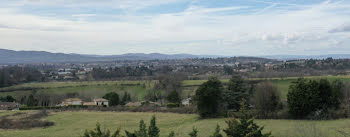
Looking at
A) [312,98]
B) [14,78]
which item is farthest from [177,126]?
[14,78]

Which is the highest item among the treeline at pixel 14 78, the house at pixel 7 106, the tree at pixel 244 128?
the tree at pixel 244 128

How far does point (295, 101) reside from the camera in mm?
25703

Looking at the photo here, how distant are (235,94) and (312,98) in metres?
10.2

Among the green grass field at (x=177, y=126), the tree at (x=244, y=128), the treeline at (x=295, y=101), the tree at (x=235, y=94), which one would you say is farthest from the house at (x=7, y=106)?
the tree at (x=244, y=128)

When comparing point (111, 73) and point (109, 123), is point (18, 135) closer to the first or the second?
point (109, 123)

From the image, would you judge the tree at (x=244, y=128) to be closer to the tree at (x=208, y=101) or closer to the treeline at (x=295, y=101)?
the treeline at (x=295, y=101)

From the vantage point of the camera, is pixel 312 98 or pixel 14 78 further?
pixel 14 78

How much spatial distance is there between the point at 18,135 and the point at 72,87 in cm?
4942

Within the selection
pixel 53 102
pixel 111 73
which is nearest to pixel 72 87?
pixel 53 102

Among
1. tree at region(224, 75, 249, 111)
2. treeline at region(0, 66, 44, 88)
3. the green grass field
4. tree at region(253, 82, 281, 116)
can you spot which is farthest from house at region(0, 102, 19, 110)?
tree at region(253, 82, 281, 116)

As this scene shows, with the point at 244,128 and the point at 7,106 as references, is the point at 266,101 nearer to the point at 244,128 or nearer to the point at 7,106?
the point at 244,128

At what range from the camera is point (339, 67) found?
97.4 meters

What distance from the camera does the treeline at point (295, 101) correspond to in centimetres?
2527

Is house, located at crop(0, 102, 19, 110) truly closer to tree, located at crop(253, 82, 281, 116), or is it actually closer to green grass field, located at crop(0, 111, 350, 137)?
green grass field, located at crop(0, 111, 350, 137)
